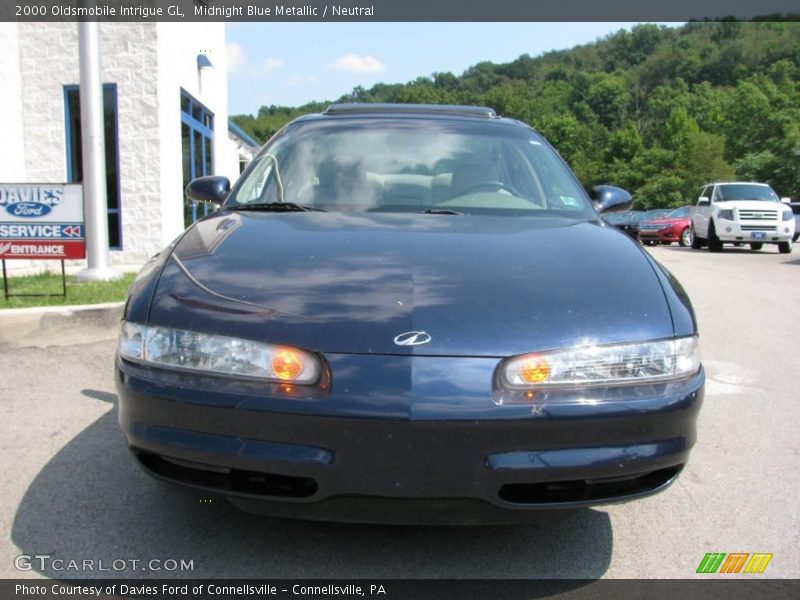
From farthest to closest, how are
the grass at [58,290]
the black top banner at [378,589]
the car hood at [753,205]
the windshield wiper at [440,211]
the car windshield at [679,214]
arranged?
the car windshield at [679,214], the car hood at [753,205], the grass at [58,290], the windshield wiper at [440,211], the black top banner at [378,589]

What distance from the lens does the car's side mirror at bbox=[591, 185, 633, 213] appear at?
3.80 m

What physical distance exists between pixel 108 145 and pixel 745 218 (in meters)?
14.7

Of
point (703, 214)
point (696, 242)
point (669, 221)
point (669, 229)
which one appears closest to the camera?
point (703, 214)

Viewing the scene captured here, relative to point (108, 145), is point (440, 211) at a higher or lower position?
lower

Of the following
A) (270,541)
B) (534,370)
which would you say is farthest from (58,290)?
(534,370)

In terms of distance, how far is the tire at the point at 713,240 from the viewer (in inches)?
730

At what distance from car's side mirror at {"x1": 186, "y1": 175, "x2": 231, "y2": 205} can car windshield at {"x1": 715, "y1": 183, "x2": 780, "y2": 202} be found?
1767cm

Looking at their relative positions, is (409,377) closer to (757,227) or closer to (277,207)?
(277,207)

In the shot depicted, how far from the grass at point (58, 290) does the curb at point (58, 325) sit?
42 centimetres

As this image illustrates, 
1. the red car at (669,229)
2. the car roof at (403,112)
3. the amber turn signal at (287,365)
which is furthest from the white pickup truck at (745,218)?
the amber turn signal at (287,365)

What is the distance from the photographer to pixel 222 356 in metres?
2.08

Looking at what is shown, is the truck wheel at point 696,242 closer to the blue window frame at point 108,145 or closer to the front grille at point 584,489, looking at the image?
the blue window frame at point 108,145

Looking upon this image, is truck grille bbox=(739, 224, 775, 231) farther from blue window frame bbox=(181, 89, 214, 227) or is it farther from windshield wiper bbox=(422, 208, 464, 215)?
windshield wiper bbox=(422, 208, 464, 215)

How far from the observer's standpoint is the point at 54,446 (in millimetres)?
3445
